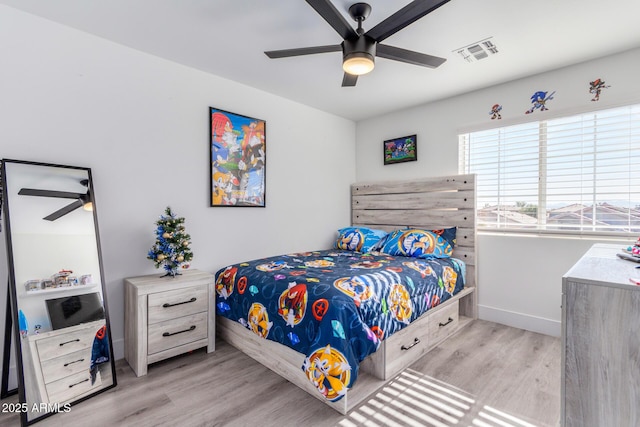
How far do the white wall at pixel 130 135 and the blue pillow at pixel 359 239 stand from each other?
27.7 inches

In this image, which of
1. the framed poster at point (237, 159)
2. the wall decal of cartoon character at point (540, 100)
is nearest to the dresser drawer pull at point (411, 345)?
the framed poster at point (237, 159)

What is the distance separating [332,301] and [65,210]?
1865 mm

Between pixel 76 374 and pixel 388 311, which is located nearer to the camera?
pixel 76 374

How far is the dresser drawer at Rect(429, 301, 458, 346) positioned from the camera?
→ 2506 millimetres

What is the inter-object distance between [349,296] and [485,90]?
8.91ft

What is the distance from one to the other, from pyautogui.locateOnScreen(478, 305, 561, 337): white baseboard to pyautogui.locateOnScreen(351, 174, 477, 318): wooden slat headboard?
12 centimetres

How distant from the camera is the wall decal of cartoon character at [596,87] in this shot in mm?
2553

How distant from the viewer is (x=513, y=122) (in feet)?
9.84

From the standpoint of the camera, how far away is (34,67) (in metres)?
2.00

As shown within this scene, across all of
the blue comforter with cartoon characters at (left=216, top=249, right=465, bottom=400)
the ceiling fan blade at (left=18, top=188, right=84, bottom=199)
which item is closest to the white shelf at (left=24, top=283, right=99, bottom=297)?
the ceiling fan blade at (left=18, top=188, right=84, bottom=199)

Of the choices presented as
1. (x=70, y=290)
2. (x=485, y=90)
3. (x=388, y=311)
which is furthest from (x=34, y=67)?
(x=485, y=90)

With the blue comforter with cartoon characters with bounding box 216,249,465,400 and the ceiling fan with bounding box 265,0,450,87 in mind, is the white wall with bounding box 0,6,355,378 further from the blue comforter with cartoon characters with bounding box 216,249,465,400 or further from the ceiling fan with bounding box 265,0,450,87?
the ceiling fan with bounding box 265,0,450,87

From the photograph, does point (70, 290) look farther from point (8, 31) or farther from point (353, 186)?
point (353, 186)

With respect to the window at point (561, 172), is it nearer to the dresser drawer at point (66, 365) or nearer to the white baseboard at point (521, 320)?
the white baseboard at point (521, 320)
